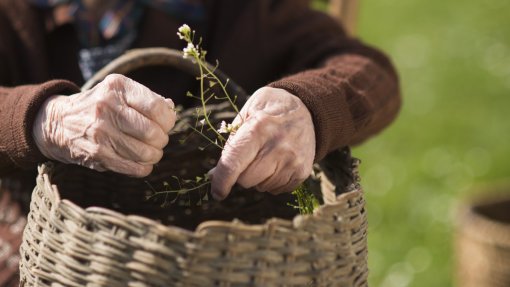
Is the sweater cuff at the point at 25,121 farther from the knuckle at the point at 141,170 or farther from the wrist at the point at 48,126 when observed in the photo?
the knuckle at the point at 141,170

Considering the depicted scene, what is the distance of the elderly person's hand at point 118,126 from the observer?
955 millimetres

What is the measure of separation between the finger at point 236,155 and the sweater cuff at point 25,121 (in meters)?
0.27

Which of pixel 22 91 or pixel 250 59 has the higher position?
pixel 22 91

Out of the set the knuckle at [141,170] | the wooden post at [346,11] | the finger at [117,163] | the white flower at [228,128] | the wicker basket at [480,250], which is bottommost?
the wicker basket at [480,250]

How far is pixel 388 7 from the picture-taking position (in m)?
4.84

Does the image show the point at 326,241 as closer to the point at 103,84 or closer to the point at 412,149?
the point at 103,84

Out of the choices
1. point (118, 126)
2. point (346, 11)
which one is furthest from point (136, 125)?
point (346, 11)

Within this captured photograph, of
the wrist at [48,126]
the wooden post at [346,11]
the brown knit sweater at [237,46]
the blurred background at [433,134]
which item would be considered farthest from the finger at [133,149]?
the blurred background at [433,134]

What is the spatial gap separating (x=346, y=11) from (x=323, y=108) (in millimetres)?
820

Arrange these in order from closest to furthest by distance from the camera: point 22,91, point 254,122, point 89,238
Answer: point 89,238, point 254,122, point 22,91

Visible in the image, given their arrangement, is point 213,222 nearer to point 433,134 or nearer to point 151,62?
point 151,62

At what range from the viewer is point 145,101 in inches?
37.5

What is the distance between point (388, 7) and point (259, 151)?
13.2 ft

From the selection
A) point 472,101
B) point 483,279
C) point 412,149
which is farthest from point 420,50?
point 483,279
